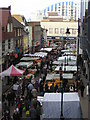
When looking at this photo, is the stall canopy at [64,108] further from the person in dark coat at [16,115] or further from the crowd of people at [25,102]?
the person in dark coat at [16,115]

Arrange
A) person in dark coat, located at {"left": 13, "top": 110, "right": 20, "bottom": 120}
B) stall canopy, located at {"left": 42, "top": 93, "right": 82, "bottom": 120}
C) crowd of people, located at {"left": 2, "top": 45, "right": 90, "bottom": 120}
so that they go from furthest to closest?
crowd of people, located at {"left": 2, "top": 45, "right": 90, "bottom": 120} → person in dark coat, located at {"left": 13, "top": 110, "right": 20, "bottom": 120} → stall canopy, located at {"left": 42, "top": 93, "right": 82, "bottom": 120}

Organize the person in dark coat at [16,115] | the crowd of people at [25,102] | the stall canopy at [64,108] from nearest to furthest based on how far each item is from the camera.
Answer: the stall canopy at [64,108]
the person in dark coat at [16,115]
the crowd of people at [25,102]

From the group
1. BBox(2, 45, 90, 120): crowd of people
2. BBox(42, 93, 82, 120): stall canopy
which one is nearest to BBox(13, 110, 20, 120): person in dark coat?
BBox(2, 45, 90, 120): crowd of people

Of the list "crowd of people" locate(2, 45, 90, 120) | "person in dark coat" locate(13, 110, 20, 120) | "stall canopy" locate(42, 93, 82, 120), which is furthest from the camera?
"crowd of people" locate(2, 45, 90, 120)

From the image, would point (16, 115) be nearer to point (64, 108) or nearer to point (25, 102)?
point (25, 102)

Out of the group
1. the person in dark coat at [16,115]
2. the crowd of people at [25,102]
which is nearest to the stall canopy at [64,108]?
the crowd of people at [25,102]

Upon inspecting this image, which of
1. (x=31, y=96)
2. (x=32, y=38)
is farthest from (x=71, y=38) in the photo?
(x=31, y=96)

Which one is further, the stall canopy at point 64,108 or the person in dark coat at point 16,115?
the person in dark coat at point 16,115

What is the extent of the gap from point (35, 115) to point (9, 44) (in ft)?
73.7

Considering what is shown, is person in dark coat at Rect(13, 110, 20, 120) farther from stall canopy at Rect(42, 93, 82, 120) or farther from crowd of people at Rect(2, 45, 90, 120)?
stall canopy at Rect(42, 93, 82, 120)

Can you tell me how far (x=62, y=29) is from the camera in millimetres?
88625

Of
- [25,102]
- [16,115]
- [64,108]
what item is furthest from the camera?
[25,102]

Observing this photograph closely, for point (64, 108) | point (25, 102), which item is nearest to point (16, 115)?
point (25, 102)

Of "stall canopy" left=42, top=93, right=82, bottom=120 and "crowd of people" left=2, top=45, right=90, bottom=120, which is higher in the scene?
"stall canopy" left=42, top=93, right=82, bottom=120
